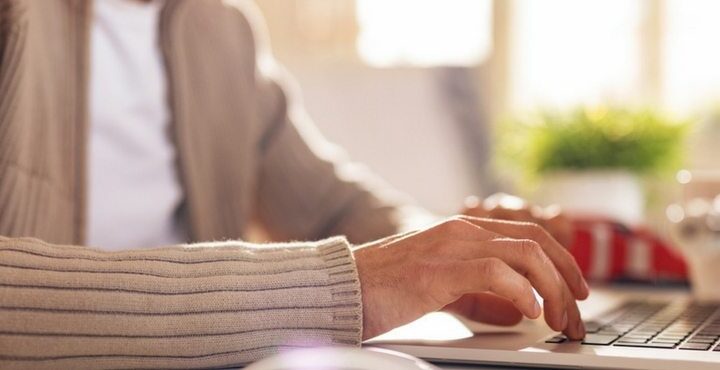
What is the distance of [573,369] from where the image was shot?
1.91 feet

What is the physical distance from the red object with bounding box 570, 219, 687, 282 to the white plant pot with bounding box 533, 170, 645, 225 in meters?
0.23

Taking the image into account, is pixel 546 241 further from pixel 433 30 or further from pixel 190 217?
pixel 433 30

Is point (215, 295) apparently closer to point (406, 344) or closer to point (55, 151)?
point (406, 344)

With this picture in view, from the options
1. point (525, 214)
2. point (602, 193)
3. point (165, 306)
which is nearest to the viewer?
point (165, 306)

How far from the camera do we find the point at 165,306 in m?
0.59

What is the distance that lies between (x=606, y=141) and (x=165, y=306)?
3.57 ft

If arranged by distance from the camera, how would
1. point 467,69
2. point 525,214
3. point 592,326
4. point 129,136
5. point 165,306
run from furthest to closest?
point 467,69 → point 129,136 → point 525,214 → point 592,326 → point 165,306

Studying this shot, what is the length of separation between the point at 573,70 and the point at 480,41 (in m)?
0.31

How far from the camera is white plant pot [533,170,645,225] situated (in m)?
1.49

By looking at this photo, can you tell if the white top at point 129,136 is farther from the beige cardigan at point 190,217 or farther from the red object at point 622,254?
the red object at point 622,254

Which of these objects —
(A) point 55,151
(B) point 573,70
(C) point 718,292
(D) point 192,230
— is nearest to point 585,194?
(C) point 718,292

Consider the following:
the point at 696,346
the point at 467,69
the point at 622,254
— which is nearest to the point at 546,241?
the point at 696,346

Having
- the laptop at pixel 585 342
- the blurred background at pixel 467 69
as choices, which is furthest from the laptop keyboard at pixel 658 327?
the blurred background at pixel 467 69

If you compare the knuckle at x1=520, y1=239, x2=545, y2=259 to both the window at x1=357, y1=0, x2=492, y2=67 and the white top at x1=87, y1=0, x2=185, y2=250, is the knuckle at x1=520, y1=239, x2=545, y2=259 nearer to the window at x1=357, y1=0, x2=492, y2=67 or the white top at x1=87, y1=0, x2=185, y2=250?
the white top at x1=87, y1=0, x2=185, y2=250
